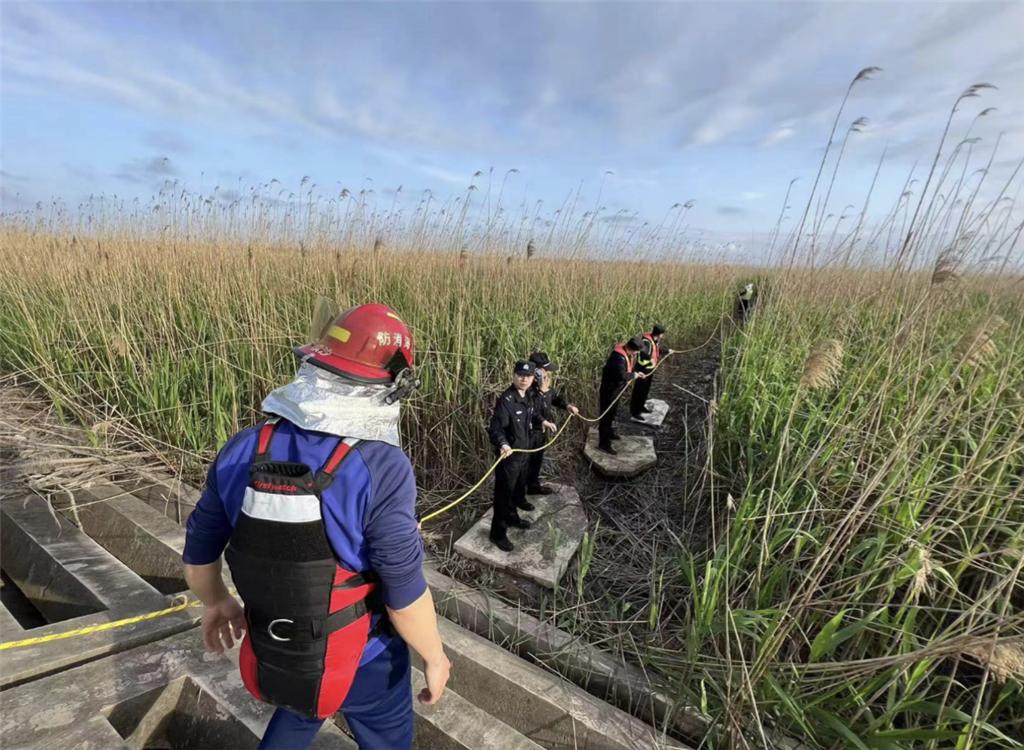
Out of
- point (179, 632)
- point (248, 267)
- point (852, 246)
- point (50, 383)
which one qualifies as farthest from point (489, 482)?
point (50, 383)

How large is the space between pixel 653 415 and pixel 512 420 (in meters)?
2.70

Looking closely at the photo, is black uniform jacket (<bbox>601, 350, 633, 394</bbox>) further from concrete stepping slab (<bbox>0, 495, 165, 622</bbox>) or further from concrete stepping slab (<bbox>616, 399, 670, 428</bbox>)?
concrete stepping slab (<bbox>0, 495, 165, 622</bbox>)

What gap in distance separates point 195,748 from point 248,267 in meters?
3.99

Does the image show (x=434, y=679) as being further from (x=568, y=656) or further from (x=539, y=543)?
(x=539, y=543)

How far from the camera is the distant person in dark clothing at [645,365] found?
Answer: 4.60 meters

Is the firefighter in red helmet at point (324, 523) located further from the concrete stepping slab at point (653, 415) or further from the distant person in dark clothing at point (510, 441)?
the concrete stepping slab at point (653, 415)

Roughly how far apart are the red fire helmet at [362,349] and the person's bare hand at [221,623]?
821 mm

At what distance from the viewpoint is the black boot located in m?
2.94

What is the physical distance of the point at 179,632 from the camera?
2117 millimetres

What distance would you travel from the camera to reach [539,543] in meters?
3.05

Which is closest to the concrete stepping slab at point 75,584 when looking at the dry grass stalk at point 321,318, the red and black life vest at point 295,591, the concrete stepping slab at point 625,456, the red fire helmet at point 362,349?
the red and black life vest at point 295,591

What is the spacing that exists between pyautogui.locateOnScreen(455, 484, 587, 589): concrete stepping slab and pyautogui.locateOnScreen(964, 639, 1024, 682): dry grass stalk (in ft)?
5.45

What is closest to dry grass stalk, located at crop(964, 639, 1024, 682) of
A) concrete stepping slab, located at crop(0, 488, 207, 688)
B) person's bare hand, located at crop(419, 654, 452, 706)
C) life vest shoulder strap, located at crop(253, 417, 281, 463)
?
person's bare hand, located at crop(419, 654, 452, 706)

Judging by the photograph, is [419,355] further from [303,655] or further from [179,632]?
[303,655]
